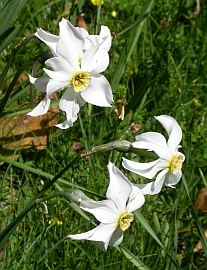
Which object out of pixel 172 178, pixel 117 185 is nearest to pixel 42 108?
pixel 117 185

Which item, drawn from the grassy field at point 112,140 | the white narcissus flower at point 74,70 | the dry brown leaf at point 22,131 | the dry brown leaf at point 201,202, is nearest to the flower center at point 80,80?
the white narcissus flower at point 74,70

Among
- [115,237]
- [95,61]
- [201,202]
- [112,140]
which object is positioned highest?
[95,61]

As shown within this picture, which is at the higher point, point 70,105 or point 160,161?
point 70,105

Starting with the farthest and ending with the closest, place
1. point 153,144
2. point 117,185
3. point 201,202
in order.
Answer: point 201,202 → point 153,144 → point 117,185

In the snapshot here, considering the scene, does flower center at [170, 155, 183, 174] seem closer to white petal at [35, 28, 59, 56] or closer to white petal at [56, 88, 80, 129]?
white petal at [56, 88, 80, 129]

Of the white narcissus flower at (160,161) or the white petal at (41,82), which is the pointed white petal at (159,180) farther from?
the white petal at (41,82)

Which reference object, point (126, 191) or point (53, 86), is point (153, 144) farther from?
point (53, 86)

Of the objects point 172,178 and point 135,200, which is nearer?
point 135,200
